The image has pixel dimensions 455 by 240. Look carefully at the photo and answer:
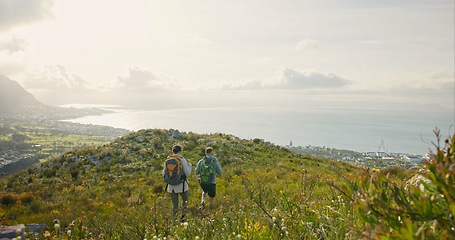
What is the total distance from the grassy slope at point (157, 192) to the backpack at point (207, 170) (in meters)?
1.08

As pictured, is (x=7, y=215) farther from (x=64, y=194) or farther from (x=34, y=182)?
(x=34, y=182)

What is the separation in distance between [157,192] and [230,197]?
455 cm

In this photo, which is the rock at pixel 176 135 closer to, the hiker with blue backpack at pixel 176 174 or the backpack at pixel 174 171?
the hiker with blue backpack at pixel 176 174

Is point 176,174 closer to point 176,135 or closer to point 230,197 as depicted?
point 230,197

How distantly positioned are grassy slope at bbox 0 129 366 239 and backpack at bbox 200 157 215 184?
1.08 m

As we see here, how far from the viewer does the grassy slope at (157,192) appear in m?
4.00

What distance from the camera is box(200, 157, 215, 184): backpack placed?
10445mm

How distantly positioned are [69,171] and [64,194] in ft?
21.1

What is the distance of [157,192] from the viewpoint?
46.9 ft

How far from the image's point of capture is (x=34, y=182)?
61.5 feet

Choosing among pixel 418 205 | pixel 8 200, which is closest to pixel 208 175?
pixel 418 205

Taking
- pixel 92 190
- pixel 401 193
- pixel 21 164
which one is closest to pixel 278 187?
pixel 92 190

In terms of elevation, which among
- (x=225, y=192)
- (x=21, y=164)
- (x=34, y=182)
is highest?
(x=225, y=192)

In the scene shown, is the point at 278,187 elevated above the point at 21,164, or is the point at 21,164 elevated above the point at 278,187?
the point at 278,187
